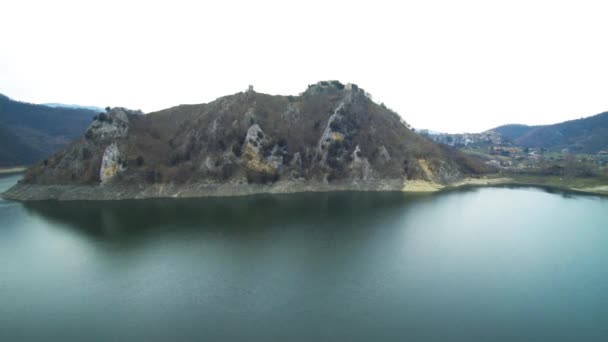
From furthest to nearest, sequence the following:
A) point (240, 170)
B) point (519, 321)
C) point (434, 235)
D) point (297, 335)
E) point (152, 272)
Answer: point (240, 170)
point (434, 235)
point (152, 272)
point (519, 321)
point (297, 335)

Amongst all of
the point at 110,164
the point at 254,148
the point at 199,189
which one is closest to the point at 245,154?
the point at 254,148

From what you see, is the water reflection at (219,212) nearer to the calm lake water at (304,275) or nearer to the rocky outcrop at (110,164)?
the calm lake water at (304,275)

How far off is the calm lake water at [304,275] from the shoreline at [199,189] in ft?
54.3

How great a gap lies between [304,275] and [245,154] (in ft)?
268

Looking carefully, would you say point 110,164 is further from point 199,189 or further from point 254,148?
point 254,148

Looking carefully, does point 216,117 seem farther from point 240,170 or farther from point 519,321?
point 519,321

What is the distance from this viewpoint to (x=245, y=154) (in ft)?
414

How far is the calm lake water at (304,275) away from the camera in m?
36.5

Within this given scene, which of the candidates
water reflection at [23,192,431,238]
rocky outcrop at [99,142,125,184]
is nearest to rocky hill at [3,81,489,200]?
rocky outcrop at [99,142,125,184]

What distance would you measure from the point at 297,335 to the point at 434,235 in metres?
47.3

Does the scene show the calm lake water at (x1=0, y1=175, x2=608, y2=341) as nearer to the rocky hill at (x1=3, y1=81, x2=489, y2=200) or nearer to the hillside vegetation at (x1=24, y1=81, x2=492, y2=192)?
the rocky hill at (x1=3, y1=81, x2=489, y2=200)

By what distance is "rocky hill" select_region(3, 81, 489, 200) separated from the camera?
11481 centimetres

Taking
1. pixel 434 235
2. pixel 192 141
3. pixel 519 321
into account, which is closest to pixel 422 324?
pixel 519 321

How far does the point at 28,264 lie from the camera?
5644 cm
